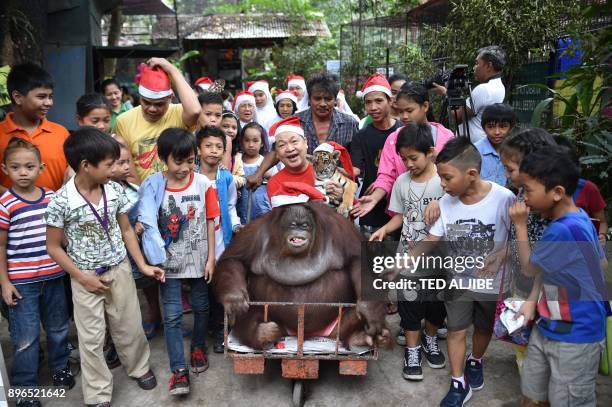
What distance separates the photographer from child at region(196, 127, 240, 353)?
360cm

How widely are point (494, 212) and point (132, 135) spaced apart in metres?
2.57

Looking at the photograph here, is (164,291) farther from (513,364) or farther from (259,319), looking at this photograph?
(513,364)

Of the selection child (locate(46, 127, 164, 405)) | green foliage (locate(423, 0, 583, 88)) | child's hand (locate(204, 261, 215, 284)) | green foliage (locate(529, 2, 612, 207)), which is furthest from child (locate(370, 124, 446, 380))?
green foliage (locate(423, 0, 583, 88))

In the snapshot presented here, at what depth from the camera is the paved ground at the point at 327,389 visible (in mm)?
3150

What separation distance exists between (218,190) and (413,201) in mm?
1423

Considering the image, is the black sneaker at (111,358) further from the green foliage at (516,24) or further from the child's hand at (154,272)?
the green foliage at (516,24)

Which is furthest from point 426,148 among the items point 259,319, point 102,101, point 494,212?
point 102,101

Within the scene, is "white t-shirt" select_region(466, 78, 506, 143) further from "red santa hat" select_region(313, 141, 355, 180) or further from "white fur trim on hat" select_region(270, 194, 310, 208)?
"white fur trim on hat" select_region(270, 194, 310, 208)

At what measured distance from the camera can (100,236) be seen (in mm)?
2957

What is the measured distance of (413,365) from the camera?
3.35 meters

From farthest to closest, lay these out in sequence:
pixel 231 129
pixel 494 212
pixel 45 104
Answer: pixel 231 129 → pixel 45 104 → pixel 494 212

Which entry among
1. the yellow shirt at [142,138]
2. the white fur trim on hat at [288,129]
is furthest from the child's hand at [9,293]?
the white fur trim on hat at [288,129]

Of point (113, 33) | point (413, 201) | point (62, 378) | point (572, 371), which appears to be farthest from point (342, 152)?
point (113, 33)

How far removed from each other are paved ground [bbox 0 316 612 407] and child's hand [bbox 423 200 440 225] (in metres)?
1.11
